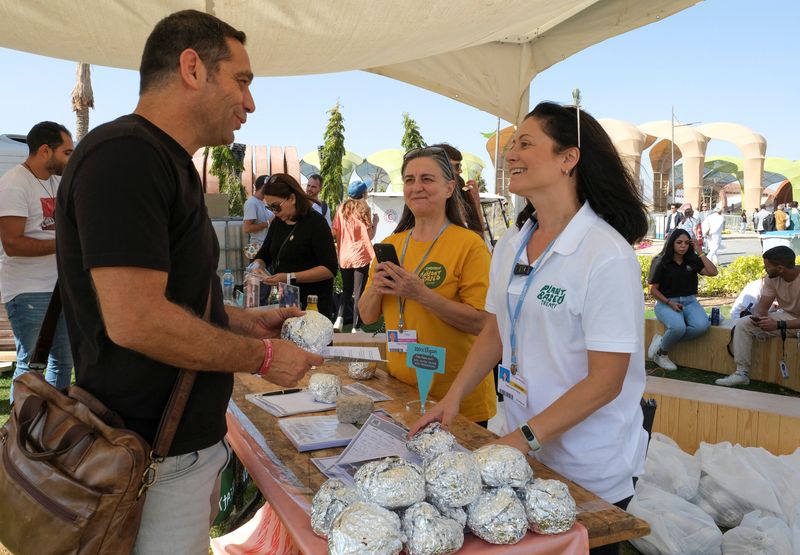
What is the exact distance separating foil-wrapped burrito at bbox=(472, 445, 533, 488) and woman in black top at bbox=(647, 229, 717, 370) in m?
5.70

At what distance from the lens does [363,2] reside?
297 centimetres

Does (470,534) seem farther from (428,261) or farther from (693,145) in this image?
(693,145)

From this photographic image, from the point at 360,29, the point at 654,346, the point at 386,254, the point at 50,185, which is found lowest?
the point at 654,346

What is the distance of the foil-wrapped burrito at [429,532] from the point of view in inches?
41.3

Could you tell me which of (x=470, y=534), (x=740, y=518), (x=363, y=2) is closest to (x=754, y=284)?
(x=740, y=518)

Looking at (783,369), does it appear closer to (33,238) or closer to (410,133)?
(33,238)

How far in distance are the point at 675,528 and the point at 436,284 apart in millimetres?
1592

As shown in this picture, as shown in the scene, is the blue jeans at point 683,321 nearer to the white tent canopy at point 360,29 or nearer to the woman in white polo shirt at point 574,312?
the white tent canopy at point 360,29

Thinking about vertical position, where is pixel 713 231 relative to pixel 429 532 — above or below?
above

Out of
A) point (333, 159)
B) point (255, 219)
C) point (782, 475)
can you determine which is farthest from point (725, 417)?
point (333, 159)

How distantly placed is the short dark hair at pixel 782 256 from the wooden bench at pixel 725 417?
8.13ft

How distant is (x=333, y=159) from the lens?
1925 centimetres

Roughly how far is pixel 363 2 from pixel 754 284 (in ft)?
18.6

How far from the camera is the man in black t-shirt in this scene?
108 centimetres
